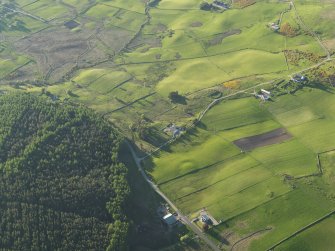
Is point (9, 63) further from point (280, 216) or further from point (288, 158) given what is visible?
point (280, 216)

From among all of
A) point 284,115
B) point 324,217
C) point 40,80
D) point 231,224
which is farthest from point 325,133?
point 40,80

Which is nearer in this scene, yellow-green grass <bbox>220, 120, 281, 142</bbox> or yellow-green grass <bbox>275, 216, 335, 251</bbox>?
yellow-green grass <bbox>275, 216, 335, 251</bbox>

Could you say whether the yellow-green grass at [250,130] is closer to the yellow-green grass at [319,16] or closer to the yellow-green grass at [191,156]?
the yellow-green grass at [191,156]

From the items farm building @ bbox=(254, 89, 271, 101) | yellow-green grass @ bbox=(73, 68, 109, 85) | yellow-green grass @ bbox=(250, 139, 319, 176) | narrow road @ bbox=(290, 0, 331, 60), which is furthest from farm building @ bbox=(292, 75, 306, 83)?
yellow-green grass @ bbox=(73, 68, 109, 85)

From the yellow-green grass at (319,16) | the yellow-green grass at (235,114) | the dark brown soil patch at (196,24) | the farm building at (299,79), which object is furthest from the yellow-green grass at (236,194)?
the dark brown soil patch at (196,24)

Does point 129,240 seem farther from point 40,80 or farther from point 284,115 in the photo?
point 40,80

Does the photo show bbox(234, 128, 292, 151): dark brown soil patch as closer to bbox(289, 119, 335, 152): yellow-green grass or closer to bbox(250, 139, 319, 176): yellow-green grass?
bbox(250, 139, 319, 176): yellow-green grass

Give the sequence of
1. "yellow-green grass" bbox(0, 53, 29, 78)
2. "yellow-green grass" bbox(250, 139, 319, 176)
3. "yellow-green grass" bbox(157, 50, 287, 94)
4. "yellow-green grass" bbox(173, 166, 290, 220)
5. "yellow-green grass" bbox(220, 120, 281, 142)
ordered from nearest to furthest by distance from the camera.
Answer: "yellow-green grass" bbox(173, 166, 290, 220) → "yellow-green grass" bbox(250, 139, 319, 176) → "yellow-green grass" bbox(220, 120, 281, 142) → "yellow-green grass" bbox(157, 50, 287, 94) → "yellow-green grass" bbox(0, 53, 29, 78)
